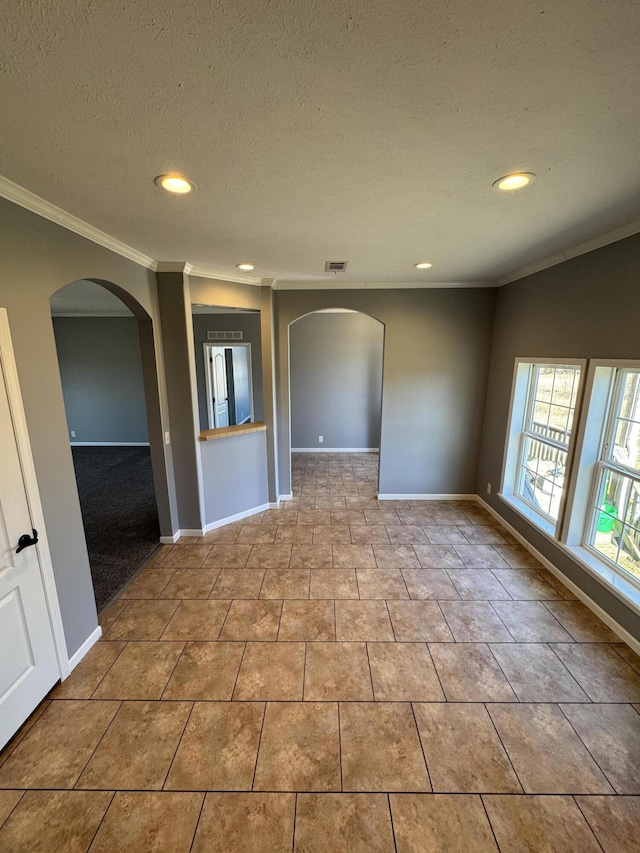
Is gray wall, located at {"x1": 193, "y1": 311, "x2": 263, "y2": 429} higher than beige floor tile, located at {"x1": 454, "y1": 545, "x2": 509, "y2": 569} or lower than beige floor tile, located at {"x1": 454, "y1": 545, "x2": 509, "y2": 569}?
higher

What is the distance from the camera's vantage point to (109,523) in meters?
3.83

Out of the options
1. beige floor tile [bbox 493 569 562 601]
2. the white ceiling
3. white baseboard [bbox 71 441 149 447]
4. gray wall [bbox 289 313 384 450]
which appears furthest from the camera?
white baseboard [bbox 71 441 149 447]

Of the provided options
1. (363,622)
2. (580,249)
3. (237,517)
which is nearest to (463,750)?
(363,622)

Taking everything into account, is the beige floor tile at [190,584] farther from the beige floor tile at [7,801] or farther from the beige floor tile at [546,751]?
the beige floor tile at [546,751]

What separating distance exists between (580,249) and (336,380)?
436 centimetres

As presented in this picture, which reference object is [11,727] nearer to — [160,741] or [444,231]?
[160,741]

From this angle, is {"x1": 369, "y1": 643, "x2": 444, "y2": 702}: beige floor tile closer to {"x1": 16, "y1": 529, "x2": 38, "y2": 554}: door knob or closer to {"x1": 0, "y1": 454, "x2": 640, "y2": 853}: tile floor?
{"x1": 0, "y1": 454, "x2": 640, "y2": 853}: tile floor

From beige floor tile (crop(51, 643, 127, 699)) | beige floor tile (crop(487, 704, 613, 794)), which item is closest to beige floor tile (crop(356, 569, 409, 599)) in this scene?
beige floor tile (crop(487, 704, 613, 794))

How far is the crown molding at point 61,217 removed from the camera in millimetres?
1610

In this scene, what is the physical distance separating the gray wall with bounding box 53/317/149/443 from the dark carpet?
773 millimetres

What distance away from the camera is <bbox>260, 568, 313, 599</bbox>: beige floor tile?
2672 millimetres

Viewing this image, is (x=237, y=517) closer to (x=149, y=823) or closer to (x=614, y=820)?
(x=149, y=823)

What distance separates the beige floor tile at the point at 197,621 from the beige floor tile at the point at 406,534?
181 centimetres

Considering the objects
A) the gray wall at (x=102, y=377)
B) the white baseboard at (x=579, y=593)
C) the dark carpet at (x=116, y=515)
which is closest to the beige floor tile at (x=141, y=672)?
the dark carpet at (x=116, y=515)
